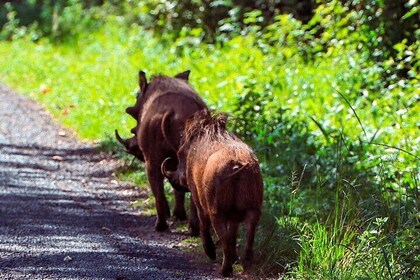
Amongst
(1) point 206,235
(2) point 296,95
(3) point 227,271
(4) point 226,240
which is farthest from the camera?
(2) point 296,95

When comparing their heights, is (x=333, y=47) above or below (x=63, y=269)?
above

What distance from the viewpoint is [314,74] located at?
13.4 m

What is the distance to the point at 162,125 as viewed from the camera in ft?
26.0

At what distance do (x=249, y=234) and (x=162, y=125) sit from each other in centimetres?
176

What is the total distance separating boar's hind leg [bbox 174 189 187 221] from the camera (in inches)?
333

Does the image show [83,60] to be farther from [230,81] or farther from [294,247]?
[294,247]

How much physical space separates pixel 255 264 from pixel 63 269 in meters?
1.26

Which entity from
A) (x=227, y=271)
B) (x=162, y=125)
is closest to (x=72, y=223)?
(x=162, y=125)

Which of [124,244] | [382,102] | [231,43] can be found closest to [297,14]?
[231,43]

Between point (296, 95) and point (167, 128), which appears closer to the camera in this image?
point (167, 128)

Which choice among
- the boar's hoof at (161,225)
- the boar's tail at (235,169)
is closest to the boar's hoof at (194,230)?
the boar's hoof at (161,225)

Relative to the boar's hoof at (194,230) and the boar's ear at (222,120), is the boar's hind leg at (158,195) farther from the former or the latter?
the boar's ear at (222,120)

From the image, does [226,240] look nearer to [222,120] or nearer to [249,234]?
[249,234]

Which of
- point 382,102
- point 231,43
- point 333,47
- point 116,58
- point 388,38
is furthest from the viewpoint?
point 116,58
